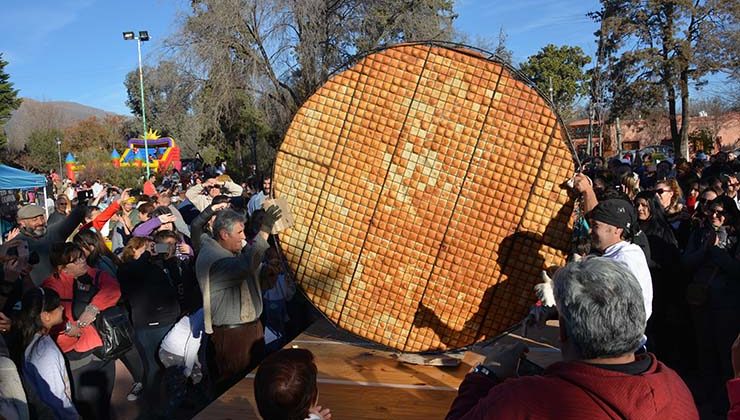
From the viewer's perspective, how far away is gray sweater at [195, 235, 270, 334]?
12.3ft

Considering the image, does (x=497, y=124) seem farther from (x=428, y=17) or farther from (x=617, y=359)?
(x=428, y=17)

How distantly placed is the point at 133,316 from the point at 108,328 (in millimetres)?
746

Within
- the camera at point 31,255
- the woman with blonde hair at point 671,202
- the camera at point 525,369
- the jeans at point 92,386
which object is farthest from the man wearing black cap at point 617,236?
the camera at point 31,255

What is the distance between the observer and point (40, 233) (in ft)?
17.3

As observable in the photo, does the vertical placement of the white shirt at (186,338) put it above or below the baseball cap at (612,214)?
below

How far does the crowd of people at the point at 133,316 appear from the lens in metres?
3.46

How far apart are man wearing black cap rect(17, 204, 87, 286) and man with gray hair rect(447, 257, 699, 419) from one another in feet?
14.9

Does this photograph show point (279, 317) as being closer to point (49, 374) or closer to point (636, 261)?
point (49, 374)

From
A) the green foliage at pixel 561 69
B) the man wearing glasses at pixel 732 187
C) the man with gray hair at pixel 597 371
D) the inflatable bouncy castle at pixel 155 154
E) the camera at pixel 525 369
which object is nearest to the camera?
the man with gray hair at pixel 597 371

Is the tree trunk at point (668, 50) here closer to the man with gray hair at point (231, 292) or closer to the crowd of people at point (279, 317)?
the crowd of people at point (279, 317)

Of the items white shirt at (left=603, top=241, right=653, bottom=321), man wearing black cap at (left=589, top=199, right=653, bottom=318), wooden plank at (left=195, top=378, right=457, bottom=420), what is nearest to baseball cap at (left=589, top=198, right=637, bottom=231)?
man wearing black cap at (left=589, top=199, right=653, bottom=318)

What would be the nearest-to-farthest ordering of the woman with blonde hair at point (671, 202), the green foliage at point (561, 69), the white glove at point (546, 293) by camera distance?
1. the white glove at point (546, 293)
2. the woman with blonde hair at point (671, 202)
3. the green foliage at point (561, 69)

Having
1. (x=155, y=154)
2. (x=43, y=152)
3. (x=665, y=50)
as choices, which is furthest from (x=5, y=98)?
(x=665, y=50)

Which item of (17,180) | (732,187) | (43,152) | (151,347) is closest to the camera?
(151,347)
